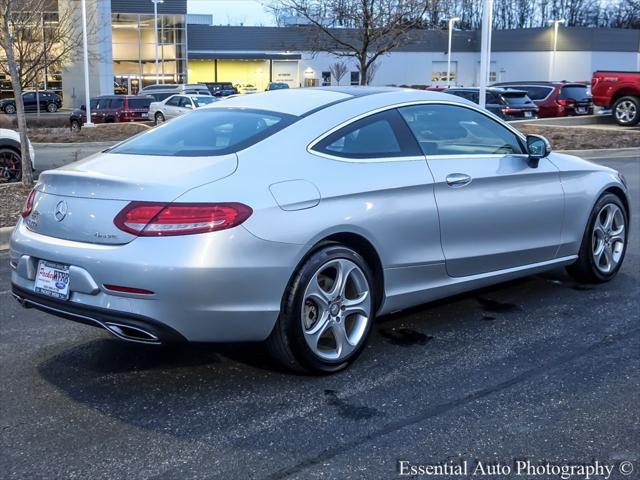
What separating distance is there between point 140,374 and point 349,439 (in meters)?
1.42

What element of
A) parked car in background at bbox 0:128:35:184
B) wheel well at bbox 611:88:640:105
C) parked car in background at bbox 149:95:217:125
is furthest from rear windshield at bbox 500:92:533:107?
parked car in background at bbox 0:128:35:184

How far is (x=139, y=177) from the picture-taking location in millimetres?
3906

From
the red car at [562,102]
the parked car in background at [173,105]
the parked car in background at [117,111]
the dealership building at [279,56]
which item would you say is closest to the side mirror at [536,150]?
the red car at [562,102]

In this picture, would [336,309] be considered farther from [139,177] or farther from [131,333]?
[139,177]

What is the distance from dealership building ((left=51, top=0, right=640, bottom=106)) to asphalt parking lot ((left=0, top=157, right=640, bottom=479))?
5205cm

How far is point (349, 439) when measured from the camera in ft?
11.5

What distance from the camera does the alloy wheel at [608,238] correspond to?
606 cm

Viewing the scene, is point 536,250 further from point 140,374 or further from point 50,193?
point 50,193

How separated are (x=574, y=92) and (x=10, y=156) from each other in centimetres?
2322

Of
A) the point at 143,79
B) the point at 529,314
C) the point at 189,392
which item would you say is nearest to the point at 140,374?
the point at 189,392

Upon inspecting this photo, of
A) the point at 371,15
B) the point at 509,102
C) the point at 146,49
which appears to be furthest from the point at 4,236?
the point at 146,49

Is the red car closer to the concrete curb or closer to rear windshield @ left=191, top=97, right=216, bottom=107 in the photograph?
rear windshield @ left=191, top=97, right=216, bottom=107

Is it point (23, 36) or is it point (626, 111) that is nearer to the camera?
point (626, 111)

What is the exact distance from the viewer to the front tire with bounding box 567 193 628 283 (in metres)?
5.97
